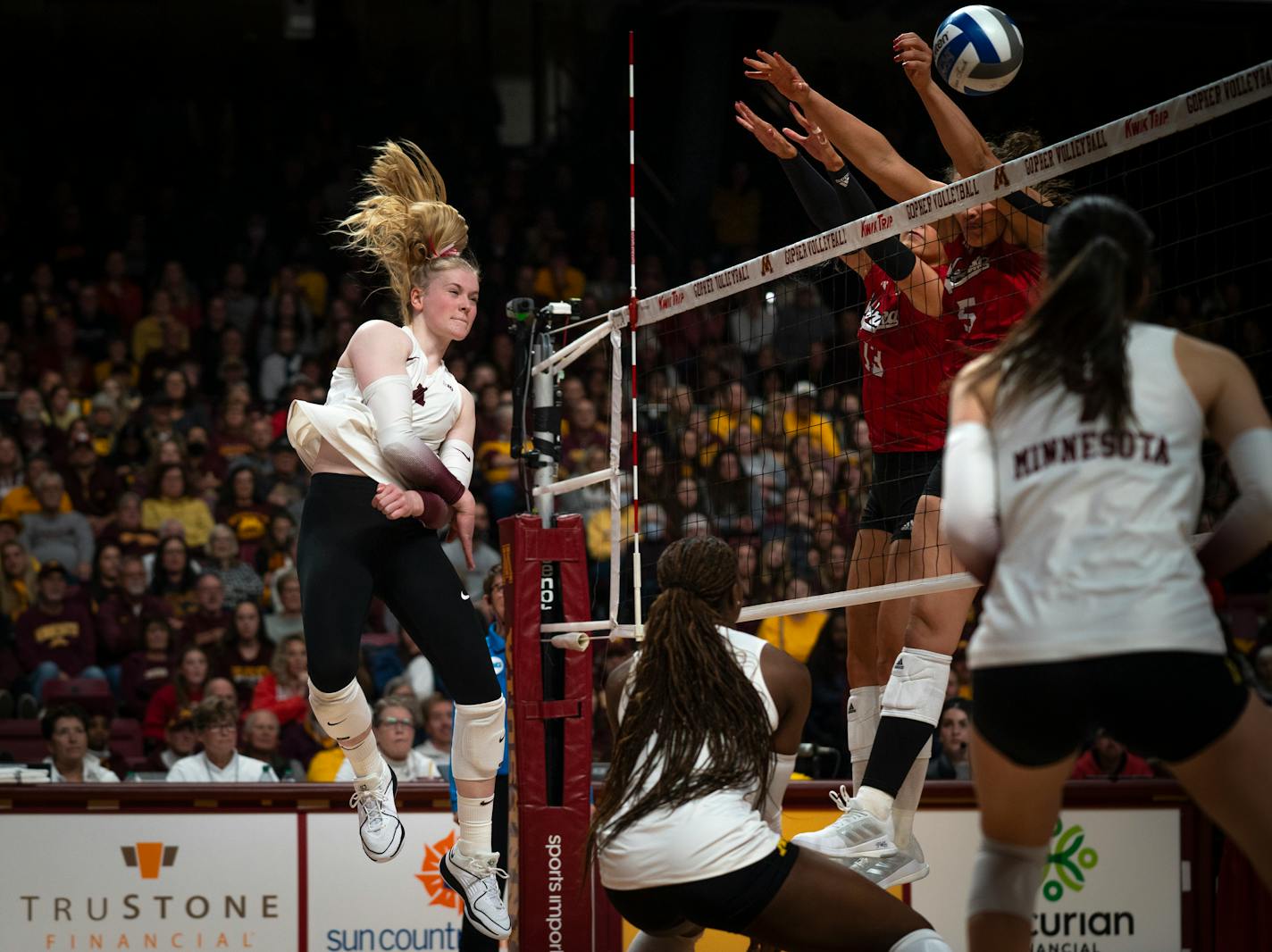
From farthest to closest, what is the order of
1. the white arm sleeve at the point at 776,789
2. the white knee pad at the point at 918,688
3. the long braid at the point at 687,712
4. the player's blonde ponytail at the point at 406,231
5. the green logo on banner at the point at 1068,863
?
the green logo on banner at the point at 1068,863 → the player's blonde ponytail at the point at 406,231 → the white knee pad at the point at 918,688 → the white arm sleeve at the point at 776,789 → the long braid at the point at 687,712

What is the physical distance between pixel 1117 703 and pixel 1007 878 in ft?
1.73

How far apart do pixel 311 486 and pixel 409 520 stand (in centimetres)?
36

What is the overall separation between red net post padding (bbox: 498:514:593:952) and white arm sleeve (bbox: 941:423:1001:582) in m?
3.25

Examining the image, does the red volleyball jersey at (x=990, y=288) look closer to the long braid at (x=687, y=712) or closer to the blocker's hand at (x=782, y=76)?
the blocker's hand at (x=782, y=76)

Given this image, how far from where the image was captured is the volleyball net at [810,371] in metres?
4.91

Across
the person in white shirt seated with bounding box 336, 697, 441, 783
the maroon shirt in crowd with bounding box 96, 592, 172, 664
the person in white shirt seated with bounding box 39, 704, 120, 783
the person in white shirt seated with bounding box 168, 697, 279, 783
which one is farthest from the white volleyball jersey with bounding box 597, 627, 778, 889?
the maroon shirt in crowd with bounding box 96, 592, 172, 664

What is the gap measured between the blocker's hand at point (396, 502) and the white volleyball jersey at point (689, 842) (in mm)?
1349

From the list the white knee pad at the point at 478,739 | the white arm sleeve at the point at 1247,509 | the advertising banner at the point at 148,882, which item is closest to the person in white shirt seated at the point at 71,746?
the advertising banner at the point at 148,882

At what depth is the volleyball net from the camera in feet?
16.1

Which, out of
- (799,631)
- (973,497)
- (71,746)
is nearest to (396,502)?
(973,497)

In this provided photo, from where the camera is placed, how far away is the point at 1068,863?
8086mm

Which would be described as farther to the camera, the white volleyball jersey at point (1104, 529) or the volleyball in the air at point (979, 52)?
the volleyball in the air at point (979, 52)

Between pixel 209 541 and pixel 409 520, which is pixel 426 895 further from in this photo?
pixel 209 541

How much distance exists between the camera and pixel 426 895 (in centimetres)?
789
